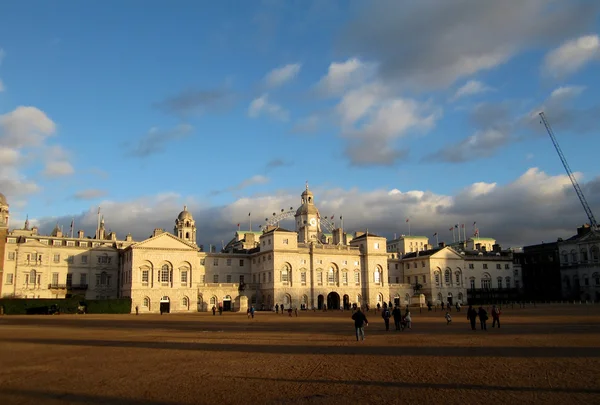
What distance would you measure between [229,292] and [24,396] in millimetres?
67766

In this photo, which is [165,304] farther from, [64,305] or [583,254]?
[583,254]

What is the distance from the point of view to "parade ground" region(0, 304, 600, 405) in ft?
46.1

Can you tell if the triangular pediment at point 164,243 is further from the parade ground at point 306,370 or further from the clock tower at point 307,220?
the parade ground at point 306,370

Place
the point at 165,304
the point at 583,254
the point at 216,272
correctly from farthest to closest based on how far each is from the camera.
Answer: the point at 583,254 < the point at 216,272 < the point at 165,304

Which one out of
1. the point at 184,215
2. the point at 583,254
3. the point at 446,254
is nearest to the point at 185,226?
the point at 184,215

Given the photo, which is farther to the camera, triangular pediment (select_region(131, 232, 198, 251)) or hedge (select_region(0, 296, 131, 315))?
triangular pediment (select_region(131, 232, 198, 251))

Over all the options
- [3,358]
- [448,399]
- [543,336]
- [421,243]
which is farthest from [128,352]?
[421,243]

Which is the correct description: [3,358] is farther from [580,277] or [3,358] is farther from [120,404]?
[580,277]

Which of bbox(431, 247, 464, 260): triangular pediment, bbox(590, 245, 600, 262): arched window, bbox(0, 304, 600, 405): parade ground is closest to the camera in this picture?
bbox(0, 304, 600, 405): parade ground

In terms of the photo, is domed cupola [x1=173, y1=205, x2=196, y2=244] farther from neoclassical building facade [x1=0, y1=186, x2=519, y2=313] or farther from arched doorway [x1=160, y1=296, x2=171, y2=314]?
arched doorway [x1=160, y1=296, x2=171, y2=314]

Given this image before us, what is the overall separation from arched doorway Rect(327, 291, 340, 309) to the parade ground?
5872 cm

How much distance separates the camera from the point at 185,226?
99.6 meters

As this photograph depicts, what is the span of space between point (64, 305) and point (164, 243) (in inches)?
600

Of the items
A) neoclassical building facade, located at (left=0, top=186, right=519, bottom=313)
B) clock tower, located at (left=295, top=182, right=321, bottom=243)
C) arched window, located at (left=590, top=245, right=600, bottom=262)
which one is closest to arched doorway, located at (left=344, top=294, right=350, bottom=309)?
neoclassical building facade, located at (left=0, top=186, right=519, bottom=313)
